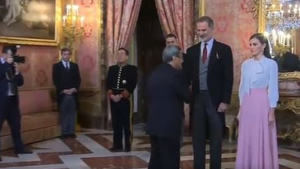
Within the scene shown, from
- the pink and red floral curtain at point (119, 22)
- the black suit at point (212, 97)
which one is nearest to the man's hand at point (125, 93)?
the black suit at point (212, 97)

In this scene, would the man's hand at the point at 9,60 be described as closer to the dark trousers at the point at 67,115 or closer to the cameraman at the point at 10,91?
the cameraman at the point at 10,91

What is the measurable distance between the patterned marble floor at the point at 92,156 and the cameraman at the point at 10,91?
390 millimetres

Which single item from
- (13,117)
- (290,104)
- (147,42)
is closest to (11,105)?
(13,117)

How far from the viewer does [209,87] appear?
4.51 m

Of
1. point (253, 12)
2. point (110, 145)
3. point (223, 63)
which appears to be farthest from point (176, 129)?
point (253, 12)

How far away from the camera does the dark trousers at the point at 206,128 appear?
14.9ft

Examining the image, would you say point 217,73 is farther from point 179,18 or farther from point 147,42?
point 147,42

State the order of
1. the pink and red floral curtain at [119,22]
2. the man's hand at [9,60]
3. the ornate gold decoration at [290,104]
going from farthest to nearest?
the pink and red floral curtain at [119,22]
the ornate gold decoration at [290,104]
the man's hand at [9,60]

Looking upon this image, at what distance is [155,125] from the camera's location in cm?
410

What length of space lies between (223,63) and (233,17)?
141 inches

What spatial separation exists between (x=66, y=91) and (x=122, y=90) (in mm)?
1905

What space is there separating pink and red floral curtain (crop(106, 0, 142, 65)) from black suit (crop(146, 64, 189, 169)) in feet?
16.2

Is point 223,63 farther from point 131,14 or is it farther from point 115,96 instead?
point 131,14

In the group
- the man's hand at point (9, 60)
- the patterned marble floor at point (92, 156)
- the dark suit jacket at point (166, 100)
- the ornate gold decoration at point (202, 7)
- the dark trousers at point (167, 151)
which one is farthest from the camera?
the ornate gold decoration at point (202, 7)
